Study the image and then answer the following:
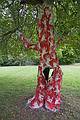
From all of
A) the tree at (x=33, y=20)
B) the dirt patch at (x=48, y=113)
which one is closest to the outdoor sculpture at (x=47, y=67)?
the dirt patch at (x=48, y=113)

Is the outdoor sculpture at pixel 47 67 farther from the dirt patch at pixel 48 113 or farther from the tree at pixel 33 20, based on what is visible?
the tree at pixel 33 20

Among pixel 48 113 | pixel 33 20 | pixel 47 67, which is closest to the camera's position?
pixel 48 113

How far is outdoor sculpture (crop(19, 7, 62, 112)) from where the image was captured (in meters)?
10.7

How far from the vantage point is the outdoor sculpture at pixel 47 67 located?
10695 mm

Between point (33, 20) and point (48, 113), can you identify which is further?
point (33, 20)

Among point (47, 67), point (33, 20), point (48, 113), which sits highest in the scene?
point (33, 20)

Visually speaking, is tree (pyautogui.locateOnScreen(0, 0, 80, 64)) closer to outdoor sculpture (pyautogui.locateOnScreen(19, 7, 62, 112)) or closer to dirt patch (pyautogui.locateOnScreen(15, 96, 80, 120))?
outdoor sculpture (pyautogui.locateOnScreen(19, 7, 62, 112))

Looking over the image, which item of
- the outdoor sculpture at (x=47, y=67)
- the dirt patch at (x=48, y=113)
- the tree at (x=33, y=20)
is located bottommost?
the dirt patch at (x=48, y=113)

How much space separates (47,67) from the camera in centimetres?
1079

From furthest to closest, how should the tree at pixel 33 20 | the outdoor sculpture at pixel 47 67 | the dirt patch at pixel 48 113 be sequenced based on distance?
the tree at pixel 33 20
the outdoor sculpture at pixel 47 67
the dirt patch at pixel 48 113

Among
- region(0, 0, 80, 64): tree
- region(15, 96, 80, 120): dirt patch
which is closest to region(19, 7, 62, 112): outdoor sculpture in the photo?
region(15, 96, 80, 120): dirt patch

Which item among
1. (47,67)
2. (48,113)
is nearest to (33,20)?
(47,67)

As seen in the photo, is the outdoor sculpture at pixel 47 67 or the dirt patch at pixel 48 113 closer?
the dirt patch at pixel 48 113

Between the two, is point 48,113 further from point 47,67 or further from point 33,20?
point 33,20
